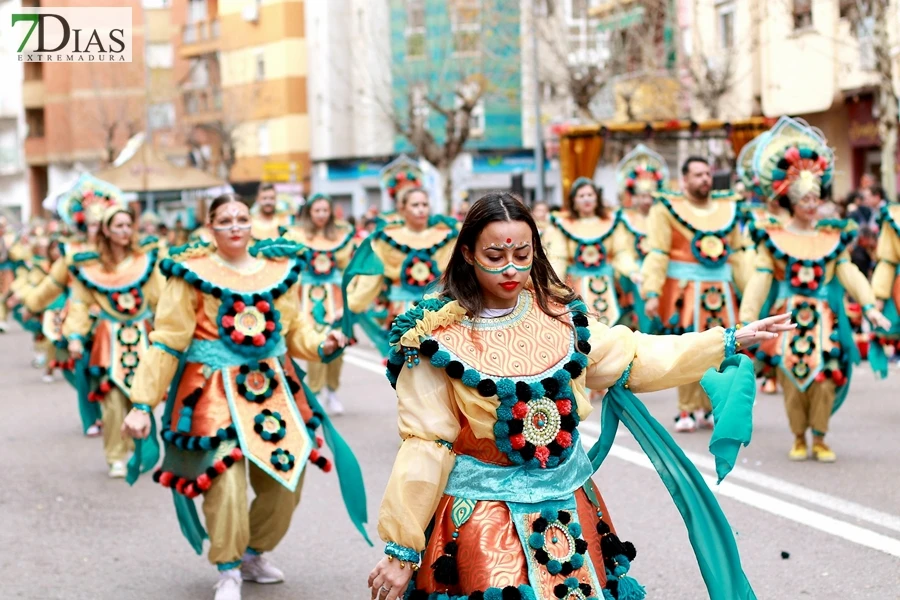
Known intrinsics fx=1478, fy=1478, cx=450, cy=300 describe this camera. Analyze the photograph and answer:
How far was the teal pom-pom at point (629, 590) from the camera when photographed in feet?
14.2

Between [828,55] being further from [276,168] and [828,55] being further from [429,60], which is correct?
[276,168]

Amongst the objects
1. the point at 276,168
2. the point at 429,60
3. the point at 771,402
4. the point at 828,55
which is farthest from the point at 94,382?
the point at 276,168

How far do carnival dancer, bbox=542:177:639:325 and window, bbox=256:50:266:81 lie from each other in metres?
46.9

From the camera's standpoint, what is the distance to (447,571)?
4.19 m

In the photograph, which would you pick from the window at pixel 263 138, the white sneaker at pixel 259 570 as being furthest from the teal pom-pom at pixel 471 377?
the window at pixel 263 138

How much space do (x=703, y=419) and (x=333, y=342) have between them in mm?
4991

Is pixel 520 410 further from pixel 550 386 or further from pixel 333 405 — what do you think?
pixel 333 405

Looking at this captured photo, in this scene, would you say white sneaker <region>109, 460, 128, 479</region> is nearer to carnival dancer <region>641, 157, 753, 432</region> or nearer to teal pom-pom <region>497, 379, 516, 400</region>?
carnival dancer <region>641, 157, 753, 432</region>

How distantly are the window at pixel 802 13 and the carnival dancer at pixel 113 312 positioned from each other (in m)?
19.8

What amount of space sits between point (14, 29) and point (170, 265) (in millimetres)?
4373

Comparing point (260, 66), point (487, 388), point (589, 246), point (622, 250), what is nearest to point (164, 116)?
point (260, 66)

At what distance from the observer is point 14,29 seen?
10.3 metres

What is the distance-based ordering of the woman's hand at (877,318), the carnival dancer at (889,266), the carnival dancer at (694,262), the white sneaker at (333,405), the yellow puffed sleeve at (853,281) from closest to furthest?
the woman's hand at (877,318)
the yellow puffed sleeve at (853,281)
the carnival dancer at (694,262)
the carnival dancer at (889,266)
the white sneaker at (333,405)

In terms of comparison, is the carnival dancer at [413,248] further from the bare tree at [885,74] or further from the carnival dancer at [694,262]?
the bare tree at [885,74]
